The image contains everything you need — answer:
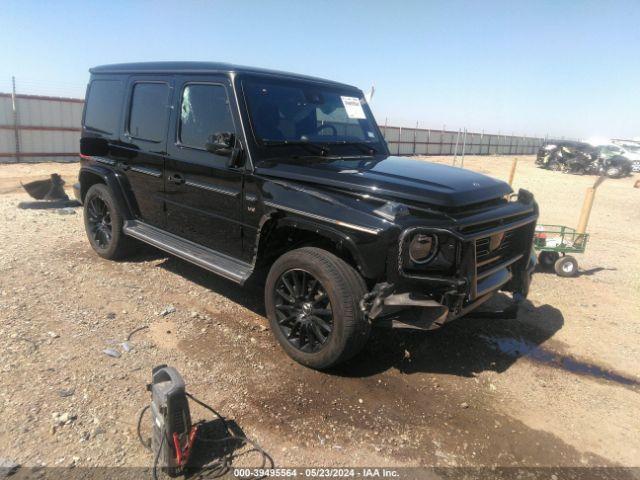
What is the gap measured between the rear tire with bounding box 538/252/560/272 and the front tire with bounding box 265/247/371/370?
3.94 metres

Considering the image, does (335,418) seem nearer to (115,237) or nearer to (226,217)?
(226,217)

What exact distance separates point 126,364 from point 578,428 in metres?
3.19

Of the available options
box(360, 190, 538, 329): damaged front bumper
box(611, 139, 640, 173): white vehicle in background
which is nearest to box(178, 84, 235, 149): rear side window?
box(360, 190, 538, 329): damaged front bumper

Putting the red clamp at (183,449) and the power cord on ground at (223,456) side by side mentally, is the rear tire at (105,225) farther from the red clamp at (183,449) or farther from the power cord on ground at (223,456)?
the red clamp at (183,449)

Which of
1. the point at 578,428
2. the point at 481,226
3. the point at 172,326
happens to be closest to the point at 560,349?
the point at 578,428

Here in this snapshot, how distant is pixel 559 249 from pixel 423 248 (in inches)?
148

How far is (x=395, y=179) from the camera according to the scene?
3.43 m

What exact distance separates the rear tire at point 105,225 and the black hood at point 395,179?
2434mm

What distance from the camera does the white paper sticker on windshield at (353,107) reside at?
4.72m

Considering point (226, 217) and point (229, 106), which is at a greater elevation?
point (229, 106)

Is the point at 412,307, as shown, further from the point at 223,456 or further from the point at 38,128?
the point at 38,128

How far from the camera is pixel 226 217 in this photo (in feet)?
13.4

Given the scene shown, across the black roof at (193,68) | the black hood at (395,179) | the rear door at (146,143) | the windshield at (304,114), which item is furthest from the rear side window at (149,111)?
the black hood at (395,179)

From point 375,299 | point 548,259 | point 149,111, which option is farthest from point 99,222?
point 548,259
